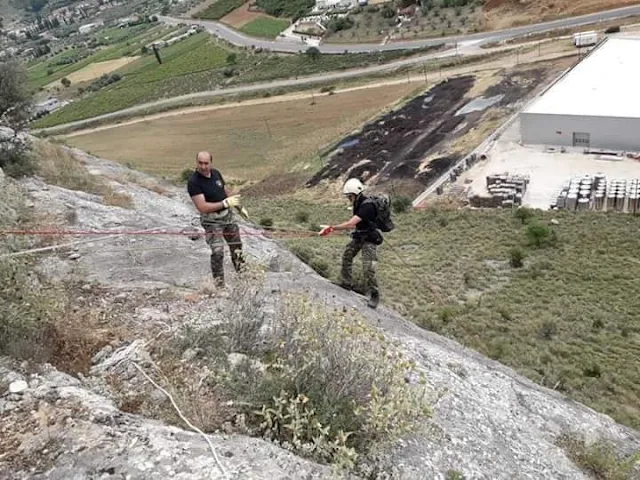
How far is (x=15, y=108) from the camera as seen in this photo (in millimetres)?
17703

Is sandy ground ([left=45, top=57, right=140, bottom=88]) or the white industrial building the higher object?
sandy ground ([left=45, top=57, right=140, bottom=88])

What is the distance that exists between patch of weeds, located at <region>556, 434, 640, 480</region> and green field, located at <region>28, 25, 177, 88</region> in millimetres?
113860

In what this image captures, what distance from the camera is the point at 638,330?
14.2 m

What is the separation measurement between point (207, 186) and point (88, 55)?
132712mm

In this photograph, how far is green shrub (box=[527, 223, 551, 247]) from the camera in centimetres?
2128

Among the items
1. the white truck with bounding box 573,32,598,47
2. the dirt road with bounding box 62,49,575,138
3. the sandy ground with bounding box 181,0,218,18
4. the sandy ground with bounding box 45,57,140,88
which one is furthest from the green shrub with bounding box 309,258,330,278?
the sandy ground with bounding box 181,0,218,18

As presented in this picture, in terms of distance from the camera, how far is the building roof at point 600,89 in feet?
107

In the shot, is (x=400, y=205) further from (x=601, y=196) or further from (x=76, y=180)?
(x=76, y=180)

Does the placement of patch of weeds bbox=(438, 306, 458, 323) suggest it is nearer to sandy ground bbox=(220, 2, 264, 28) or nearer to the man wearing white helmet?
the man wearing white helmet

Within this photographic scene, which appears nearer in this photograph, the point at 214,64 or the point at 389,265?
the point at 389,265

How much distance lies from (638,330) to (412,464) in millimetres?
11002

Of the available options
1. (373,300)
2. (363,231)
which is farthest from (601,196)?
(363,231)

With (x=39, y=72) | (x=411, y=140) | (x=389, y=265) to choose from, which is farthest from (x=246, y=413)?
(x=39, y=72)

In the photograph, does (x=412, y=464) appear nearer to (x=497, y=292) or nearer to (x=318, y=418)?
(x=318, y=418)
